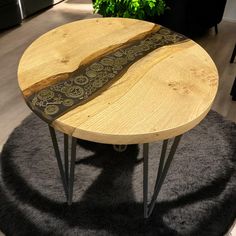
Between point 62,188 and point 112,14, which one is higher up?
point 112,14

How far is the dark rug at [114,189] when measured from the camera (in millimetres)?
1193

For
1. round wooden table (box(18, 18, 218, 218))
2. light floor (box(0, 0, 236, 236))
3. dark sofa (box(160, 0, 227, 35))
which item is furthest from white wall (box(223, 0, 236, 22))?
round wooden table (box(18, 18, 218, 218))

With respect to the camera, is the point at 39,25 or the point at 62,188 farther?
the point at 39,25

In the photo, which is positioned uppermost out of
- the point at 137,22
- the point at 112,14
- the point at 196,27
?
the point at 137,22

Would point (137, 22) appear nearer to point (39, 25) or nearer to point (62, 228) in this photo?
point (62, 228)

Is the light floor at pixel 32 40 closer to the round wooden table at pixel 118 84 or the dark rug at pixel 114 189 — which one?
the dark rug at pixel 114 189

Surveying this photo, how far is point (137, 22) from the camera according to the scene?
1.39 meters

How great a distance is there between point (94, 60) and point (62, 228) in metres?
0.66

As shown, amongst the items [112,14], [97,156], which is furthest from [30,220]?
[112,14]

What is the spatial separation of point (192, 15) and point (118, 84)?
4.81 ft

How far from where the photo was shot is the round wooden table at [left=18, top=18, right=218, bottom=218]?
0.87 metres

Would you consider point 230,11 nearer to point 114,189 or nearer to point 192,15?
point 192,15

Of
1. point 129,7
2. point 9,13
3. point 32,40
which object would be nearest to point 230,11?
point 129,7

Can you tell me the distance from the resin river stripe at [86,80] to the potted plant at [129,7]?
1.77ft
